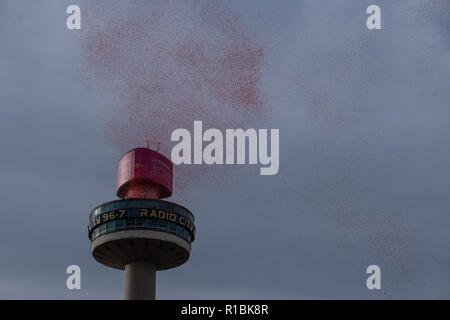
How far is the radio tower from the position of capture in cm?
11881

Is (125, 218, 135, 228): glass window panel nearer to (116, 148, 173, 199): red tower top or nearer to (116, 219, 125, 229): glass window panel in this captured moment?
(116, 219, 125, 229): glass window panel

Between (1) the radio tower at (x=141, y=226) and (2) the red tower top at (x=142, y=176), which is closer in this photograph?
(1) the radio tower at (x=141, y=226)

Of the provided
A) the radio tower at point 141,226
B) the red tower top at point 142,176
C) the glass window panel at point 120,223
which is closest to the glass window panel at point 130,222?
the radio tower at point 141,226

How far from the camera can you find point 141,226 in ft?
389

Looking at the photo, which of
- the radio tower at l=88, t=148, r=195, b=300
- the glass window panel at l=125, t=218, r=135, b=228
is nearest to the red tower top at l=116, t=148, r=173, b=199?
the radio tower at l=88, t=148, r=195, b=300

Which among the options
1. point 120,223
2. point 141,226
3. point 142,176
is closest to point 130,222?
point 120,223

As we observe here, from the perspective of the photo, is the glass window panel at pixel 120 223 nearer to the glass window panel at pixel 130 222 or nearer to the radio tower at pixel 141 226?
the radio tower at pixel 141 226

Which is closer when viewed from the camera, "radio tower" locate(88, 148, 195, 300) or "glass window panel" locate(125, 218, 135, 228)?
"glass window panel" locate(125, 218, 135, 228)

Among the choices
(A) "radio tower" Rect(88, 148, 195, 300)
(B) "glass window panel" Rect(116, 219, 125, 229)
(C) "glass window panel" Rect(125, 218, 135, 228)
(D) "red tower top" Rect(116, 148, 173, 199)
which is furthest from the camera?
(D) "red tower top" Rect(116, 148, 173, 199)

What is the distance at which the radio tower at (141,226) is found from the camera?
119m
